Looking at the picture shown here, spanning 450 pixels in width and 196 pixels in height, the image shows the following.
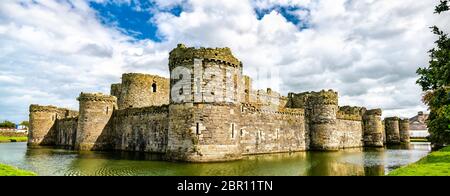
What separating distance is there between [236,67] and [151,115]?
10863 millimetres

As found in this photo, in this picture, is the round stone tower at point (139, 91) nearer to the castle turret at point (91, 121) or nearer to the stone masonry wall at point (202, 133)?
the castle turret at point (91, 121)

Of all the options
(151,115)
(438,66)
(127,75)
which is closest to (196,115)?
(151,115)

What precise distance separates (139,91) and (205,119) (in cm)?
2094

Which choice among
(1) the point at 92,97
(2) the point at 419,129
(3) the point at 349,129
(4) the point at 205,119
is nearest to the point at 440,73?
(4) the point at 205,119

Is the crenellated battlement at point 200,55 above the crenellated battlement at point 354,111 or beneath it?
above

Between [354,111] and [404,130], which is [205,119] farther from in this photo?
[404,130]

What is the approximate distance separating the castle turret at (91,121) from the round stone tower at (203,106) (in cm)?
1524

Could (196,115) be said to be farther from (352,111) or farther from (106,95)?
(352,111)

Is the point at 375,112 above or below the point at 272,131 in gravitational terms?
above

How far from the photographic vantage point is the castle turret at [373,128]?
44.1 metres

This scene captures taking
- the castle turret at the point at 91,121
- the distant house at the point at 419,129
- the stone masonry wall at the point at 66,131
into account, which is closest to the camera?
the castle turret at the point at 91,121

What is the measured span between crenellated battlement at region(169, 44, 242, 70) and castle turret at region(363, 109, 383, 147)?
99.6 ft

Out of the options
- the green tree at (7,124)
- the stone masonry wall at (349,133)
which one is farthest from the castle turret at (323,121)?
the green tree at (7,124)

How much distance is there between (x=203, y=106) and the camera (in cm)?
1986
